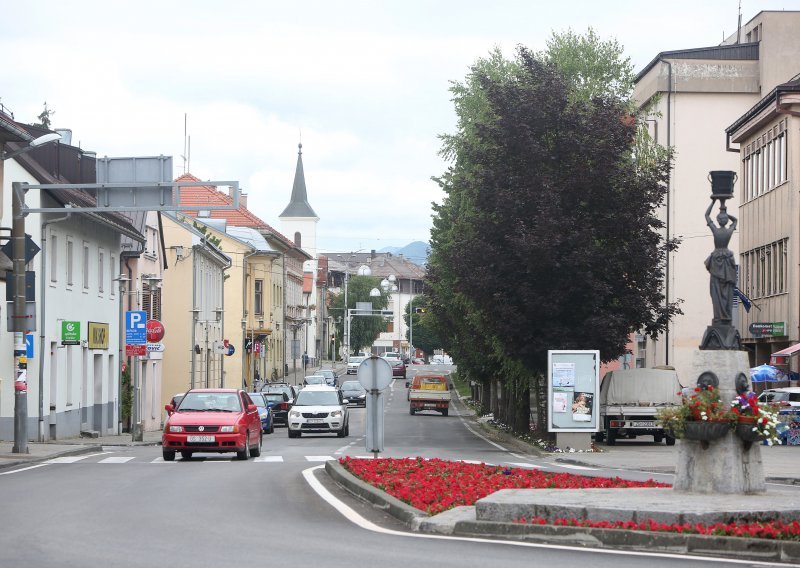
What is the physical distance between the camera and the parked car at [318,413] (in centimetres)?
4678

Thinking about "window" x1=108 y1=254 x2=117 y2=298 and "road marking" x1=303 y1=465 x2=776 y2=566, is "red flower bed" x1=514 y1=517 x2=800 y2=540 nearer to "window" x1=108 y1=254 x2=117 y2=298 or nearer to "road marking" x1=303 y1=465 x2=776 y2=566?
"road marking" x1=303 y1=465 x2=776 y2=566

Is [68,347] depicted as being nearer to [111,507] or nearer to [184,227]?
[184,227]

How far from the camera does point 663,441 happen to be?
4319 cm

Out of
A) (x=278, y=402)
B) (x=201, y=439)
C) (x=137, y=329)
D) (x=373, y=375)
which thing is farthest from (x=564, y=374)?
(x=278, y=402)

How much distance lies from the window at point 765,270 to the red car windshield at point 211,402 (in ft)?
90.9

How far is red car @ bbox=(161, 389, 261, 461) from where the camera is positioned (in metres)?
29.7

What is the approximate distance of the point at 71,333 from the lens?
4231 cm

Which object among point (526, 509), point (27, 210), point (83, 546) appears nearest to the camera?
point (83, 546)

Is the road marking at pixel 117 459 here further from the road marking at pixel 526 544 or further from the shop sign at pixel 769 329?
the shop sign at pixel 769 329

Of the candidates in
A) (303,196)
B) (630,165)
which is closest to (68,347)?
(630,165)

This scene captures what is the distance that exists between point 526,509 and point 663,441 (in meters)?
30.1

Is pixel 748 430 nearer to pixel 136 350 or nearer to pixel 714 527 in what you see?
pixel 714 527

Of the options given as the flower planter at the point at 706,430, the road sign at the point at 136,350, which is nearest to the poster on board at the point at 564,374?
the road sign at the point at 136,350

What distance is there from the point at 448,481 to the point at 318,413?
92.8 feet
